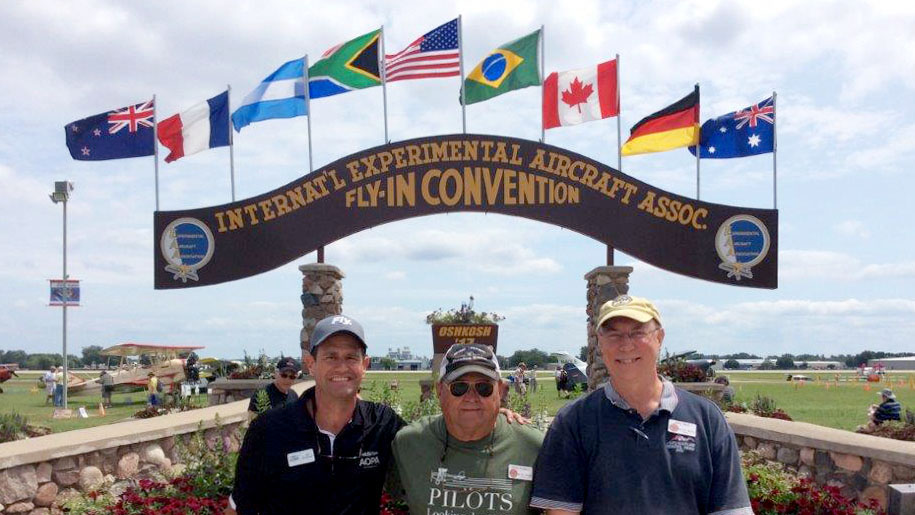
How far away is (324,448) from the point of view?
3.56 m

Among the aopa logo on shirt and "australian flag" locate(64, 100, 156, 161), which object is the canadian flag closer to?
"australian flag" locate(64, 100, 156, 161)

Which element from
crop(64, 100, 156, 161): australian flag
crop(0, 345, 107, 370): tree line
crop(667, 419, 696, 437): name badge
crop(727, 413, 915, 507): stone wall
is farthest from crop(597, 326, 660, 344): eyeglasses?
crop(0, 345, 107, 370): tree line

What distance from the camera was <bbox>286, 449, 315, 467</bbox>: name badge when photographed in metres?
3.49

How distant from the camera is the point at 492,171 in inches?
574

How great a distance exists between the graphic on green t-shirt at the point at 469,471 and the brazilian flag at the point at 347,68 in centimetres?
1263

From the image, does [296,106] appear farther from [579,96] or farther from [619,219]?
[619,219]

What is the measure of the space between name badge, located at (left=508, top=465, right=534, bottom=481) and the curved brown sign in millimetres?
11326

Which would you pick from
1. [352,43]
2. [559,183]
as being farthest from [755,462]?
[352,43]

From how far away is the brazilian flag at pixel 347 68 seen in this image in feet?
50.3

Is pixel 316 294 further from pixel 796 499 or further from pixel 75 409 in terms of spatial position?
pixel 75 409

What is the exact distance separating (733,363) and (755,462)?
3447 inches

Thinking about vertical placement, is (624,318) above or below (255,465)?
above

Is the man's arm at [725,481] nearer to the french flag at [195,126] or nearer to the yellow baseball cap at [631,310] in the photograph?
the yellow baseball cap at [631,310]

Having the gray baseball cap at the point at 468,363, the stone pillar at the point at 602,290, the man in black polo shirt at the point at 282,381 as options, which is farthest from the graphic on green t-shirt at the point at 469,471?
the stone pillar at the point at 602,290
